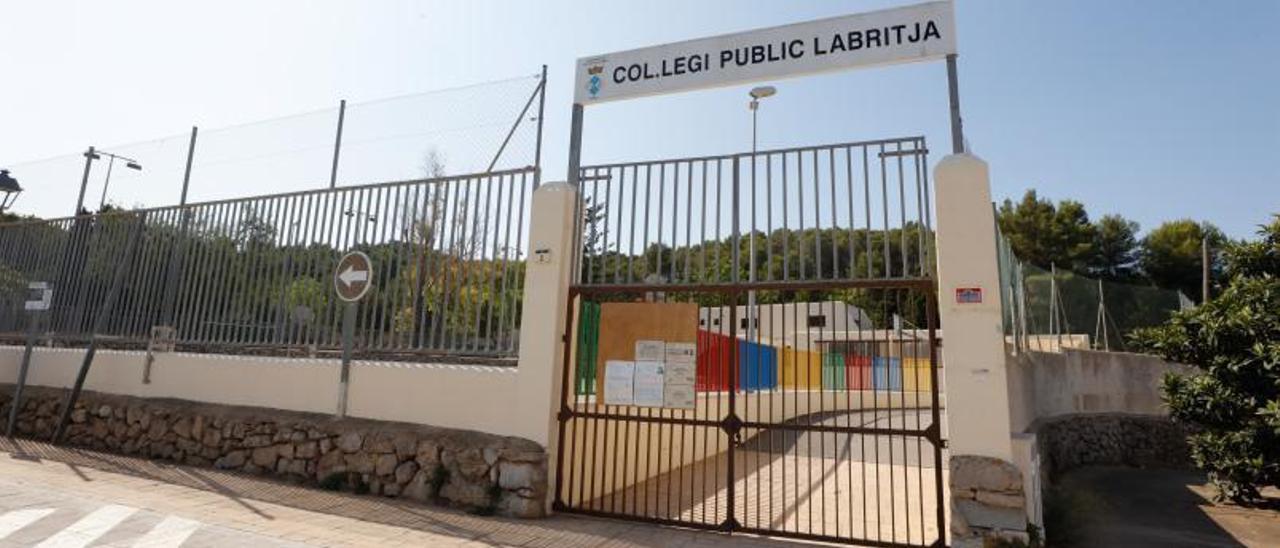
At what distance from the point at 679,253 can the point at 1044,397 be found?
707 cm

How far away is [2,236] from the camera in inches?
426

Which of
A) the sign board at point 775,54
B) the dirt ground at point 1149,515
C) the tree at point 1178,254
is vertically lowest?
the dirt ground at point 1149,515

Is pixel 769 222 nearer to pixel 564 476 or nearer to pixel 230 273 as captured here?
pixel 564 476

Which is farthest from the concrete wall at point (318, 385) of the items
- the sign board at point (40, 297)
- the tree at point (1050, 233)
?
the tree at point (1050, 233)

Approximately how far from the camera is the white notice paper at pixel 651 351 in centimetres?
594

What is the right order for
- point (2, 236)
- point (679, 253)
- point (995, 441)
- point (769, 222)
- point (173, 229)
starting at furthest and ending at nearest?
point (2, 236) < point (173, 229) < point (679, 253) < point (769, 222) < point (995, 441)

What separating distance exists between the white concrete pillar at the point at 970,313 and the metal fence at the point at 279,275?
394 cm

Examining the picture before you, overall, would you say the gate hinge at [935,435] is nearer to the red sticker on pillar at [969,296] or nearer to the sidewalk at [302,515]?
the red sticker on pillar at [969,296]

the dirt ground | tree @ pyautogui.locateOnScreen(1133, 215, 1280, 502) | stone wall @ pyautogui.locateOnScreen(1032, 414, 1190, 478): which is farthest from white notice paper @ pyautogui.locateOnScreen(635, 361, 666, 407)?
tree @ pyautogui.locateOnScreen(1133, 215, 1280, 502)

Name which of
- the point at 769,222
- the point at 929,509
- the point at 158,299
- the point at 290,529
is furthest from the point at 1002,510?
the point at 158,299

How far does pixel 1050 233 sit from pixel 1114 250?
4.92 m

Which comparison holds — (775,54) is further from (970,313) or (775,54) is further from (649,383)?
(649,383)

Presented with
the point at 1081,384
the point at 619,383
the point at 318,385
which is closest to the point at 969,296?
the point at 619,383

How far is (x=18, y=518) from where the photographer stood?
15.6 ft
